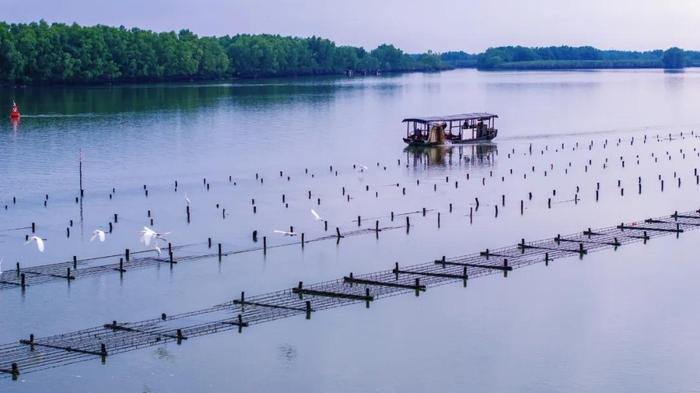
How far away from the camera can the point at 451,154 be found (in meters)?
95.2

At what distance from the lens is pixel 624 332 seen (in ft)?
132

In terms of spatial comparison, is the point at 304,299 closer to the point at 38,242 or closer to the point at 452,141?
the point at 38,242

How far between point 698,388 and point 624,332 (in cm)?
543

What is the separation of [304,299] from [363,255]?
868cm

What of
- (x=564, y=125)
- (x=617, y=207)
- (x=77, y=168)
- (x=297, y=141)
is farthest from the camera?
(x=564, y=125)

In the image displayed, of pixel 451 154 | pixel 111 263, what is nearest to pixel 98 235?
pixel 111 263

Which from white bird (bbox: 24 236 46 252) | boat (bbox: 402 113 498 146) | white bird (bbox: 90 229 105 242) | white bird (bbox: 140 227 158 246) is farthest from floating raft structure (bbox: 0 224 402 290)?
boat (bbox: 402 113 498 146)

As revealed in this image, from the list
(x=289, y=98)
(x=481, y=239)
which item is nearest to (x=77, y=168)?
(x=481, y=239)

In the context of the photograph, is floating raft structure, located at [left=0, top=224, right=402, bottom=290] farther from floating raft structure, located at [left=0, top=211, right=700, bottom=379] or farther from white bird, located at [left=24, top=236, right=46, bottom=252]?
floating raft structure, located at [left=0, top=211, right=700, bottom=379]

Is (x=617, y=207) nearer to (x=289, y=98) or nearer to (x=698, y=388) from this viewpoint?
(x=698, y=388)

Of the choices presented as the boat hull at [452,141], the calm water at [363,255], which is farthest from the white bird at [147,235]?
the boat hull at [452,141]

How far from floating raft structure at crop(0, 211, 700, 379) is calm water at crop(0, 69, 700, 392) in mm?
758

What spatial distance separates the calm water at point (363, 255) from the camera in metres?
36.2

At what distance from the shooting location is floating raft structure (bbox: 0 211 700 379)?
36781mm
